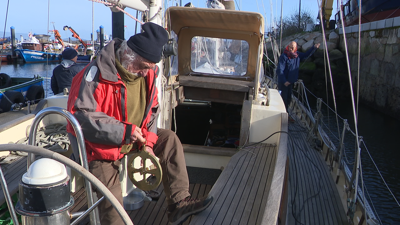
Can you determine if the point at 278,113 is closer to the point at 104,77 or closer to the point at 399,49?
the point at 104,77

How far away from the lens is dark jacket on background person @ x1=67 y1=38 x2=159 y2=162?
6.93 ft

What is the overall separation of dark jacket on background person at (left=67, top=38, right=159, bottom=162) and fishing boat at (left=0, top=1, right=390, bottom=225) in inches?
9.1

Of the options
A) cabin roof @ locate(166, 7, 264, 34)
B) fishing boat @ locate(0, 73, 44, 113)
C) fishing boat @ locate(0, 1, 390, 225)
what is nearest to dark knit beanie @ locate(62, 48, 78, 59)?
fishing boat @ locate(0, 1, 390, 225)

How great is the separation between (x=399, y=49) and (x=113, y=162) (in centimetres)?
1377

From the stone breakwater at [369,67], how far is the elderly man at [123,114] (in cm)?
856

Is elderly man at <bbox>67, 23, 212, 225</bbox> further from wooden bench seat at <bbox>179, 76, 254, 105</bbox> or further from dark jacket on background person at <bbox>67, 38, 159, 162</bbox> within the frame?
wooden bench seat at <bbox>179, 76, 254, 105</bbox>

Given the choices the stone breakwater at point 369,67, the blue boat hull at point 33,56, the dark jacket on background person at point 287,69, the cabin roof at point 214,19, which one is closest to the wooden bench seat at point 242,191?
the cabin roof at point 214,19

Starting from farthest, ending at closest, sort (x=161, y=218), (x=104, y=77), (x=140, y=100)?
(x=161, y=218) → (x=140, y=100) → (x=104, y=77)

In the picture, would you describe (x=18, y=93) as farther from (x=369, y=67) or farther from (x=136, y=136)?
(x=369, y=67)

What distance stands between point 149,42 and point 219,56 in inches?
154

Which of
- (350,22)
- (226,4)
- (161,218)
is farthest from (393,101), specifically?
(161,218)

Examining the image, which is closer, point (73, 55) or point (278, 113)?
point (278, 113)

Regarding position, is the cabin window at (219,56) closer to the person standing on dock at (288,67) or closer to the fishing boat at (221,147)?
the fishing boat at (221,147)

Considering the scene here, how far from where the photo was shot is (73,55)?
5.80 m
